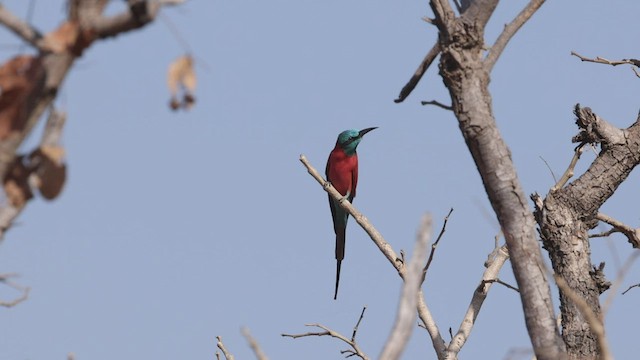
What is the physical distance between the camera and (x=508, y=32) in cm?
313

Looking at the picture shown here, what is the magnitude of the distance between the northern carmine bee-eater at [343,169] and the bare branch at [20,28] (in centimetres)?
660

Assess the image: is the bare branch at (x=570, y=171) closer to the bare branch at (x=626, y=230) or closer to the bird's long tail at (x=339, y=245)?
the bare branch at (x=626, y=230)

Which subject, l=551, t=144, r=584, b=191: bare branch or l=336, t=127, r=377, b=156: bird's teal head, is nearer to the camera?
l=551, t=144, r=584, b=191: bare branch

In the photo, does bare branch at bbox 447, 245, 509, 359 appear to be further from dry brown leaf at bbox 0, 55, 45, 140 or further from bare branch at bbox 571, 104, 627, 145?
dry brown leaf at bbox 0, 55, 45, 140

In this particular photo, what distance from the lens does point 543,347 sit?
2990 millimetres

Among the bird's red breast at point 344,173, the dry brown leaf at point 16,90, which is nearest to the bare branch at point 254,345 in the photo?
the dry brown leaf at point 16,90

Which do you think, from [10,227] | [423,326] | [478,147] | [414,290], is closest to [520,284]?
[478,147]

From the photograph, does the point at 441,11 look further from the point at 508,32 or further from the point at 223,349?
the point at 223,349

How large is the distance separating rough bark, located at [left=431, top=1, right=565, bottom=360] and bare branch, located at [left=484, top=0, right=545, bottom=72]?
Result: 0.05 m

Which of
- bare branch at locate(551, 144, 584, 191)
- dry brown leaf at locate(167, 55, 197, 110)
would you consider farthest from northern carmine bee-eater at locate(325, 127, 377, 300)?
dry brown leaf at locate(167, 55, 197, 110)

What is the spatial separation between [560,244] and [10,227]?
2.78 m

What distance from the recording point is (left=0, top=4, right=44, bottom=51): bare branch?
193 centimetres

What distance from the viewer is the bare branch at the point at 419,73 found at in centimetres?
307

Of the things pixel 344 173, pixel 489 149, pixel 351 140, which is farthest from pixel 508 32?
pixel 351 140
